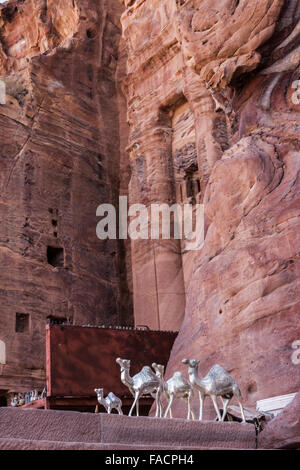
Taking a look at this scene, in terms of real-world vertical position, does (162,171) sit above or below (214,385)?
above

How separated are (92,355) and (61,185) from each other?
1090 centimetres

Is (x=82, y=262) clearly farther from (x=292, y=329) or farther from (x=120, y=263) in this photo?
(x=292, y=329)

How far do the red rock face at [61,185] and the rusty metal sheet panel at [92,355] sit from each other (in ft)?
21.3

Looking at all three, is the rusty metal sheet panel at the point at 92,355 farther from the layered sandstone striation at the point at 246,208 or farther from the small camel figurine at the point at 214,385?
the small camel figurine at the point at 214,385

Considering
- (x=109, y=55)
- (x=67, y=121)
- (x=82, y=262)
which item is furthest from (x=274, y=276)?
(x=109, y=55)

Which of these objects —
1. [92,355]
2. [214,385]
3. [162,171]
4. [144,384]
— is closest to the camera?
[214,385]

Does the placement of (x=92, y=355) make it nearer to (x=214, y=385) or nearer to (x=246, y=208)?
(x=246, y=208)

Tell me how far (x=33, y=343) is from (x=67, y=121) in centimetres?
877

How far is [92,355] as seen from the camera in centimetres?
1456

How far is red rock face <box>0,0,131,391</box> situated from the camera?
21.8m

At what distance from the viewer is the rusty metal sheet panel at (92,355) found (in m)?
13.9

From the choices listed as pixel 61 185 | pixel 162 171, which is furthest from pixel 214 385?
pixel 61 185

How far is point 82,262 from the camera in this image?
24.1 m

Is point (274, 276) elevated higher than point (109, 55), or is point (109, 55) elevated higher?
point (109, 55)
